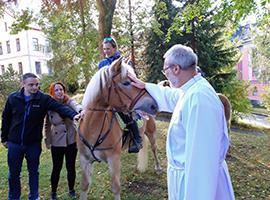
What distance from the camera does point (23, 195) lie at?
557cm

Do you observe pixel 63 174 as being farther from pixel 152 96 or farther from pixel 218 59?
pixel 218 59

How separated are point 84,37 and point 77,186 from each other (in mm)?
8885

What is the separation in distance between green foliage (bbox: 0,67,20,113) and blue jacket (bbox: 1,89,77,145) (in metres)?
6.41

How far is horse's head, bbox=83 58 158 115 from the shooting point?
3.23 meters

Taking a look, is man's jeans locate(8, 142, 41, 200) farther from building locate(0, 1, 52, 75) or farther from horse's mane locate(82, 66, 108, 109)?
building locate(0, 1, 52, 75)

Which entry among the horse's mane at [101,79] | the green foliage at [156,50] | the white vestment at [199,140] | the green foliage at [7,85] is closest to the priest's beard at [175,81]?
the white vestment at [199,140]

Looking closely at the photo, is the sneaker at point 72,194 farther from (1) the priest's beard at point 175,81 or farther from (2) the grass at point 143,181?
(1) the priest's beard at point 175,81

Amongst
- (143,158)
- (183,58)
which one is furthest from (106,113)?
(183,58)

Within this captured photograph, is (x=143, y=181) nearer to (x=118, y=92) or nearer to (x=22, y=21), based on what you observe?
(x=118, y=92)

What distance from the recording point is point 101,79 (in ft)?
12.5

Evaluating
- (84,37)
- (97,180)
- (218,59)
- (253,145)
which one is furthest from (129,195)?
(218,59)

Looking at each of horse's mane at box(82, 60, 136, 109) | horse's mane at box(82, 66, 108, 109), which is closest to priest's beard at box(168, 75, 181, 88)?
horse's mane at box(82, 60, 136, 109)

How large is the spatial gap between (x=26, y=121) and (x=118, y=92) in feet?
4.78

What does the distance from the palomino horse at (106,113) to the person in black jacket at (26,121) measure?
0.94ft
